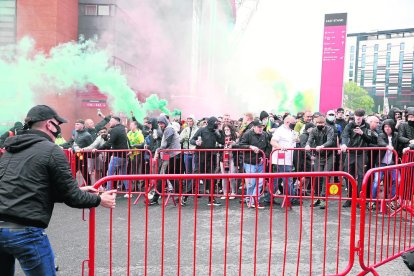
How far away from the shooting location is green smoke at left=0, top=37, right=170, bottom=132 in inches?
789

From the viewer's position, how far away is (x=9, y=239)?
8.52ft

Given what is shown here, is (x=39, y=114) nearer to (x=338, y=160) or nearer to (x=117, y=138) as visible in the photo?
(x=117, y=138)

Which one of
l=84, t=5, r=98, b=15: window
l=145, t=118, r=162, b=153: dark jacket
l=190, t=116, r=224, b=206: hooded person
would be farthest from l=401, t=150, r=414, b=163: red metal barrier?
l=84, t=5, r=98, b=15: window

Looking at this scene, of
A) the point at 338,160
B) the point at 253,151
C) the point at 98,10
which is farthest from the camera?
the point at 98,10

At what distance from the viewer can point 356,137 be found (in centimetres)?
761

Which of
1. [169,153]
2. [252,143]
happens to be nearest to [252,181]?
[252,143]

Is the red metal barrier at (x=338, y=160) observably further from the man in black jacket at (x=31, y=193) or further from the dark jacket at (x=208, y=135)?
the man in black jacket at (x=31, y=193)

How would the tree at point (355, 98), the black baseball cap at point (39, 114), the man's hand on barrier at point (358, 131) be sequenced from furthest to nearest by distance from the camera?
the tree at point (355, 98) < the man's hand on barrier at point (358, 131) < the black baseball cap at point (39, 114)

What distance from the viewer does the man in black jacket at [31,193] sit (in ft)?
8.57

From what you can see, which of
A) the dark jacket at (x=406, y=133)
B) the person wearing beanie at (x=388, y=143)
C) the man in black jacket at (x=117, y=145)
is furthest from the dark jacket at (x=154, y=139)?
the dark jacket at (x=406, y=133)

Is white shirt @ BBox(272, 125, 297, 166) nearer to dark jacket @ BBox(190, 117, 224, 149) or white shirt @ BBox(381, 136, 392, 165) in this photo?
dark jacket @ BBox(190, 117, 224, 149)

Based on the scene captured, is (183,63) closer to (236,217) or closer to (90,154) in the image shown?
(90,154)

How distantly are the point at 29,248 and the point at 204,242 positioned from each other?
3055mm

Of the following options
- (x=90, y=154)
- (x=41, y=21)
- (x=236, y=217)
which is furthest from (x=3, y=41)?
(x=236, y=217)
